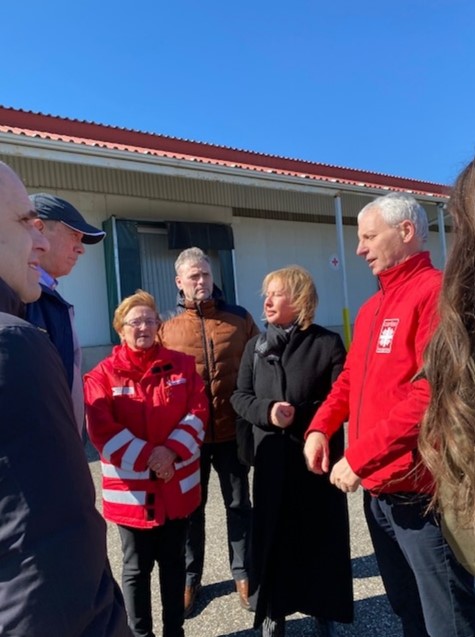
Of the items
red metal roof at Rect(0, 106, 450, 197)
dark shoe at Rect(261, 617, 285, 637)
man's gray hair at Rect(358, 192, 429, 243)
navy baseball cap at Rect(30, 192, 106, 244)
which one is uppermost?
red metal roof at Rect(0, 106, 450, 197)

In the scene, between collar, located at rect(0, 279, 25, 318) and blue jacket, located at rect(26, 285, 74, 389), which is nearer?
collar, located at rect(0, 279, 25, 318)

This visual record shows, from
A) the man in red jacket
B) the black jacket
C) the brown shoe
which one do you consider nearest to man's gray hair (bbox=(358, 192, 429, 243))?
the man in red jacket

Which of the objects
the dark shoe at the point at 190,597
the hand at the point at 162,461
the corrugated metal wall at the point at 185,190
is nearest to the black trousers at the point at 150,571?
the hand at the point at 162,461

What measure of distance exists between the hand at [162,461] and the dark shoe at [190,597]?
0.92m

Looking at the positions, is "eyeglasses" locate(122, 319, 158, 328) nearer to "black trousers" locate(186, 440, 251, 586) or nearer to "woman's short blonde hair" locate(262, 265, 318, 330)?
"woman's short blonde hair" locate(262, 265, 318, 330)

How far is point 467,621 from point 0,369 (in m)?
1.65

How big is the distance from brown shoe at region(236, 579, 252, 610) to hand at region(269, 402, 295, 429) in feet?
3.51

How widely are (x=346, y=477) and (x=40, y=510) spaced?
49.6 inches

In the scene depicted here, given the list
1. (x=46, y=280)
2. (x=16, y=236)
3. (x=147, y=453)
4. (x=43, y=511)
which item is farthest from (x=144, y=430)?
(x=43, y=511)

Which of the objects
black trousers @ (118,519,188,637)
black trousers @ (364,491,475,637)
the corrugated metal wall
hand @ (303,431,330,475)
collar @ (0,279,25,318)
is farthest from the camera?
the corrugated metal wall

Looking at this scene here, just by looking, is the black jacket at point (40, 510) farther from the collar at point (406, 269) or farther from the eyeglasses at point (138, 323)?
the eyeglasses at point (138, 323)

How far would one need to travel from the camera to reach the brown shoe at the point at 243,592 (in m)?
2.92

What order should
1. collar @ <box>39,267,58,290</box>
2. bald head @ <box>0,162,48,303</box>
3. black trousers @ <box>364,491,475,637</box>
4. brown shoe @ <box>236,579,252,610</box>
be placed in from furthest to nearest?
brown shoe @ <box>236,579,252,610</box> < collar @ <box>39,267,58,290</box> < black trousers @ <box>364,491,475,637</box> < bald head @ <box>0,162,48,303</box>

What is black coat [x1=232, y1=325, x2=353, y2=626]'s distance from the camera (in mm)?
2506
